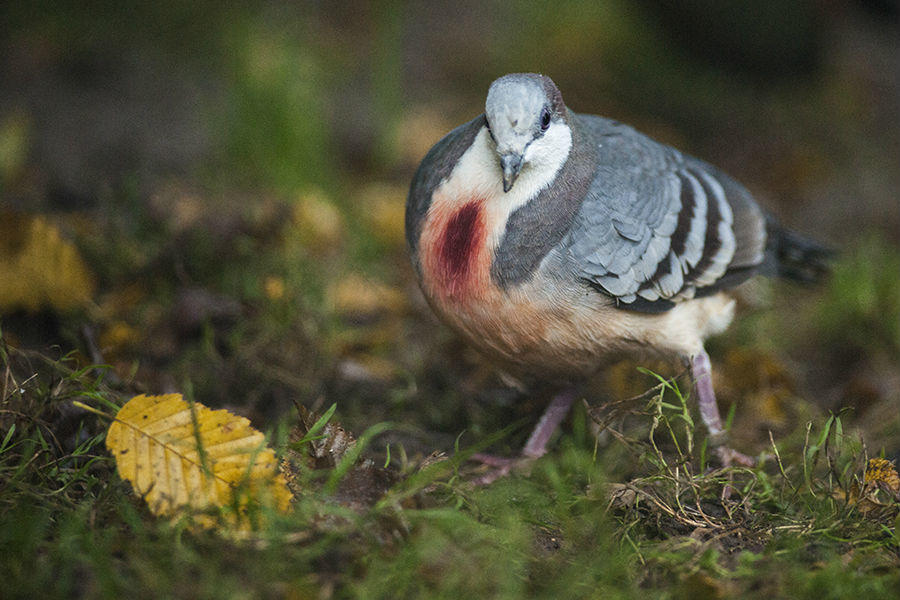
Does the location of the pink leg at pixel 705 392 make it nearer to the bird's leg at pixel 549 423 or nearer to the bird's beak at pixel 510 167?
the bird's leg at pixel 549 423

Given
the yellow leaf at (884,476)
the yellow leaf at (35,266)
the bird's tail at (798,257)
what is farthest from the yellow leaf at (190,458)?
the bird's tail at (798,257)

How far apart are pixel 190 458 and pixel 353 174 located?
354 cm

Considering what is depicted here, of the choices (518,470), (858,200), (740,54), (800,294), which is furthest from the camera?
(740,54)

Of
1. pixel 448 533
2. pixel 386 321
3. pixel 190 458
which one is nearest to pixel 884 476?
pixel 448 533

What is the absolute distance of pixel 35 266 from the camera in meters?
3.12

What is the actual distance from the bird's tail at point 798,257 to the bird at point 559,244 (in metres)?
0.62

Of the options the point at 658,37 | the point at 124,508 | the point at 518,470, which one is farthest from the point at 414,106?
the point at 124,508

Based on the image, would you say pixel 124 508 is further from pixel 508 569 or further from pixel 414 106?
pixel 414 106

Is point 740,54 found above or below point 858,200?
above

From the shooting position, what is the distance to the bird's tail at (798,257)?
3441mm

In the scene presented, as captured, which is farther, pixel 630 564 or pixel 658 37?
pixel 658 37

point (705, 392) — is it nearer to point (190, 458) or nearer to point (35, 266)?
point (190, 458)

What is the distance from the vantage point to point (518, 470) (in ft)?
9.21

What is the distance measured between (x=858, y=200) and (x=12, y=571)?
199 inches
